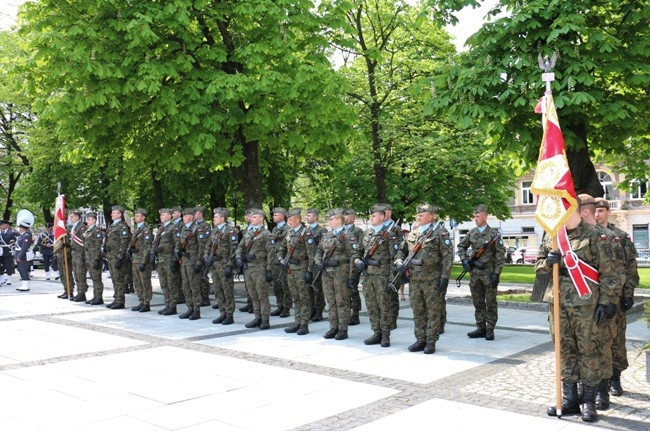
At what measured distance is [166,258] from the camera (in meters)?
13.9

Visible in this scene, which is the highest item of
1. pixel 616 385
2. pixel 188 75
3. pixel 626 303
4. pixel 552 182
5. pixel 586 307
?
pixel 188 75

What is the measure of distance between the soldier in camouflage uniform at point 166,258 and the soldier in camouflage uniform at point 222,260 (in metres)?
1.25

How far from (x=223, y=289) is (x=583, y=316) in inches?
311

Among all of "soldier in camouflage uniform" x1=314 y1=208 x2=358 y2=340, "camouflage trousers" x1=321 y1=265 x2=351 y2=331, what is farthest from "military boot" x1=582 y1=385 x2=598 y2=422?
"camouflage trousers" x1=321 y1=265 x2=351 y2=331

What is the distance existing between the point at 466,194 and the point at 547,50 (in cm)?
1957

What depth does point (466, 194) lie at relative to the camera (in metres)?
30.4

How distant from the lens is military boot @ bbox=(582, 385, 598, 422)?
19.3 ft

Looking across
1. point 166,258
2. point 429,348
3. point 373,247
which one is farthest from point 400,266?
point 166,258

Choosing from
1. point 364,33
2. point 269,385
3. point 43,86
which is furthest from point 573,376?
point 364,33

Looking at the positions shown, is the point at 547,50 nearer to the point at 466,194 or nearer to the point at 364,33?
the point at 364,33

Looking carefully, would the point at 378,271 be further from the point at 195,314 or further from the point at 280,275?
the point at 195,314

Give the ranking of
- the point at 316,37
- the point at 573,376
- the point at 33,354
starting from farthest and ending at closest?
Result: the point at 316,37 < the point at 33,354 < the point at 573,376

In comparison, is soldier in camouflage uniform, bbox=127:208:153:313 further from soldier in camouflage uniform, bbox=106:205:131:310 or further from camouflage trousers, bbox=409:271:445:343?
camouflage trousers, bbox=409:271:445:343

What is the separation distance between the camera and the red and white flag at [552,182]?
20.5ft
